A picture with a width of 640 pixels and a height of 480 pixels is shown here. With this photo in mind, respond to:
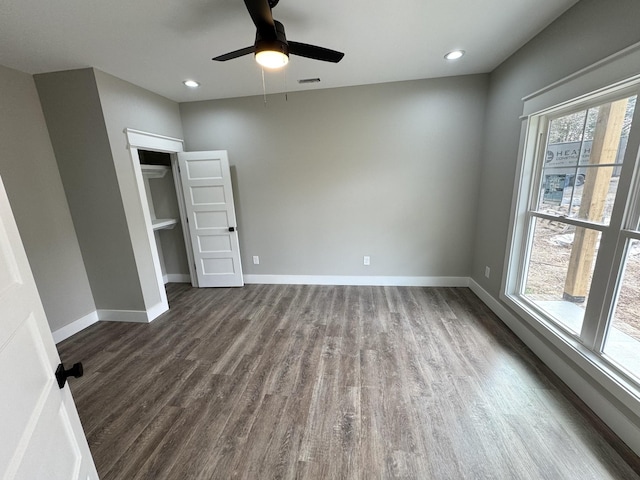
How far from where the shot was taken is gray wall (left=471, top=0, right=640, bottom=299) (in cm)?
158

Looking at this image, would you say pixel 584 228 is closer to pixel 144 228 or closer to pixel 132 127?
pixel 144 228

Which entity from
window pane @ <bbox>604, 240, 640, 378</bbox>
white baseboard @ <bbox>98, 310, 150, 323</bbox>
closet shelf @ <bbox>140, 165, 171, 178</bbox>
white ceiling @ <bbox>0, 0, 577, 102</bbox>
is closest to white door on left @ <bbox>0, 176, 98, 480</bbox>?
white ceiling @ <bbox>0, 0, 577, 102</bbox>

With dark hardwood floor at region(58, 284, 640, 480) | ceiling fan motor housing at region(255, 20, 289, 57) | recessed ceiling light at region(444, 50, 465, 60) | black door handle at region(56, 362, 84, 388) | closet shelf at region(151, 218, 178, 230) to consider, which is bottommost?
dark hardwood floor at region(58, 284, 640, 480)

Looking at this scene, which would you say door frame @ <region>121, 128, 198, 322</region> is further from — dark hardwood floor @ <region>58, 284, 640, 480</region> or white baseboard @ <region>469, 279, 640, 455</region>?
white baseboard @ <region>469, 279, 640, 455</region>

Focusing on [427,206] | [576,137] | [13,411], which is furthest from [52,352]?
[427,206]

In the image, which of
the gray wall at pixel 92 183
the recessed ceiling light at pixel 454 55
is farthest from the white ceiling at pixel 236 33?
the gray wall at pixel 92 183

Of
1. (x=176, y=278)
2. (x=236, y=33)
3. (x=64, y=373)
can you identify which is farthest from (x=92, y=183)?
(x=64, y=373)

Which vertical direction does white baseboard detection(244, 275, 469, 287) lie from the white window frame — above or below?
below

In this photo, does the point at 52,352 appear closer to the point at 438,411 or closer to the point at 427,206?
the point at 438,411

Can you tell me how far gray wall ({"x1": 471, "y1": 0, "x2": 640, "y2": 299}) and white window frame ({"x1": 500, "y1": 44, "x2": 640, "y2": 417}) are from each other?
0.39ft

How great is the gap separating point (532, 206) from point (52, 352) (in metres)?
3.36

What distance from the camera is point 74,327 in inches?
110

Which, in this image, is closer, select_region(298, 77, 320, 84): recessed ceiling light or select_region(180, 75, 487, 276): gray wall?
select_region(298, 77, 320, 84): recessed ceiling light

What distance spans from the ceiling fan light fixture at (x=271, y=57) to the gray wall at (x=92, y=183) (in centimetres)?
197
